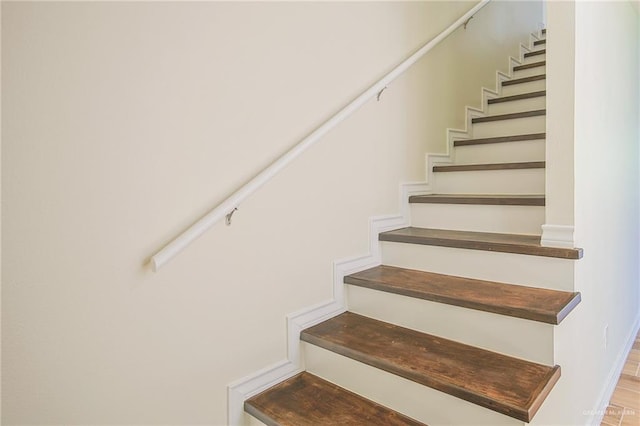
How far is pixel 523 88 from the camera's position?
307 centimetres

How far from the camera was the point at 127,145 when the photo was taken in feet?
3.51

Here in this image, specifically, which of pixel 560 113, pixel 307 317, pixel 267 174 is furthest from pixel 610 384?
pixel 267 174

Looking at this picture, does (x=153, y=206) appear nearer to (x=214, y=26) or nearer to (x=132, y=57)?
(x=132, y=57)

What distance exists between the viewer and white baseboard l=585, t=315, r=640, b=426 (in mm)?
1744

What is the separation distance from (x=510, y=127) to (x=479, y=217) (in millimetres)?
1010

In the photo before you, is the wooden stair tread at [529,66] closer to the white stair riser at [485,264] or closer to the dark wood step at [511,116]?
the dark wood step at [511,116]

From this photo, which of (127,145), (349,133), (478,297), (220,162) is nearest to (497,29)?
(349,133)

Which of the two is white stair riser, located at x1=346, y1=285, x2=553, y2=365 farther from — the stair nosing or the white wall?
the stair nosing

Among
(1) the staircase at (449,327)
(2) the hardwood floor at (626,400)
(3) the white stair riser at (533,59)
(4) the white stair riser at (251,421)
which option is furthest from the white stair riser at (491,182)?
(3) the white stair riser at (533,59)

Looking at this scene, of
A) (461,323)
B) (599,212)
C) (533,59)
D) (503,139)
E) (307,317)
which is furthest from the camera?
(533,59)

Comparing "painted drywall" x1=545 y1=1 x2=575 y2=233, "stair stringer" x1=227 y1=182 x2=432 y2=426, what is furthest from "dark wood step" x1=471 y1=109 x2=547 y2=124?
"painted drywall" x1=545 y1=1 x2=575 y2=233

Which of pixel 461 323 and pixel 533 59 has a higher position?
pixel 533 59

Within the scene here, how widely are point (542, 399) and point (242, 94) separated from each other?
1.33 metres

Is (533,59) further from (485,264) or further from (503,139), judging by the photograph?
(485,264)
